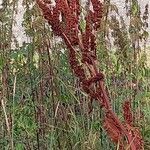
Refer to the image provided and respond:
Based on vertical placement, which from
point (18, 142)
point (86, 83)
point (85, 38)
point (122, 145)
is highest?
point (85, 38)

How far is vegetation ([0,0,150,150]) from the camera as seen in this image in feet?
10.8

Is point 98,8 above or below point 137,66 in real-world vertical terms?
above

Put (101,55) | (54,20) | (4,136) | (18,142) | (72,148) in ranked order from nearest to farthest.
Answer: (54,20) → (72,148) → (4,136) → (18,142) → (101,55)

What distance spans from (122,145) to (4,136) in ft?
4.20

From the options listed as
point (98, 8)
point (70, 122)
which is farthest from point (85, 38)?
point (70, 122)

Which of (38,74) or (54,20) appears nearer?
(54,20)

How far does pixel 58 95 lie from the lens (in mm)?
3363

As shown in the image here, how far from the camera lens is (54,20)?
223 centimetres

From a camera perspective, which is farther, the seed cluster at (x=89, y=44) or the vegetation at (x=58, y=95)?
the vegetation at (x=58, y=95)

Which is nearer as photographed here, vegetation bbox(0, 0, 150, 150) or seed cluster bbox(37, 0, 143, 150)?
seed cluster bbox(37, 0, 143, 150)

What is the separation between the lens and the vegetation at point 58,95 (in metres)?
3.29

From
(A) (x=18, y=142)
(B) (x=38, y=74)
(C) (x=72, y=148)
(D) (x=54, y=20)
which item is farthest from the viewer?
(B) (x=38, y=74)

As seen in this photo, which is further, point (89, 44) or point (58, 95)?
point (58, 95)

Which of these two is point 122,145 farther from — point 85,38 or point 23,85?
point 23,85
